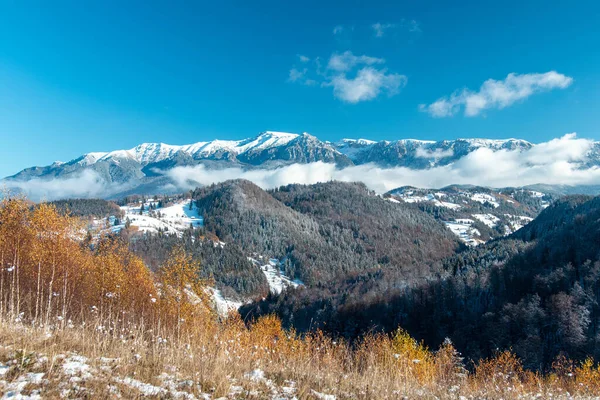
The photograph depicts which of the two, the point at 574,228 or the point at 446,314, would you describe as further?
the point at 574,228

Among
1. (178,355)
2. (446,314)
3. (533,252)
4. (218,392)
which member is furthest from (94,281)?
(533,252)

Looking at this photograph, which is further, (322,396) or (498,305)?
(498,305)

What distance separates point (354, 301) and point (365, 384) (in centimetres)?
12604

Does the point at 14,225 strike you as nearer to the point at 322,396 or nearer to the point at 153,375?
the point at 153,375

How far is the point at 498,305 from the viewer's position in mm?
99562

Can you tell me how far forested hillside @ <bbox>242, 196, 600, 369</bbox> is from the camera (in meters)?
71.7

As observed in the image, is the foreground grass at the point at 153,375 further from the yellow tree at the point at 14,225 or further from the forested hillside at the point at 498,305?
the forested hillside at the point at 498,305

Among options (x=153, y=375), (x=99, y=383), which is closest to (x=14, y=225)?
(x=153, y=375)

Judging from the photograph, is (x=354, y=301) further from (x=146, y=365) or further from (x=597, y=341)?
(x=146, y=365)

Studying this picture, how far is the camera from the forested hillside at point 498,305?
235 feet

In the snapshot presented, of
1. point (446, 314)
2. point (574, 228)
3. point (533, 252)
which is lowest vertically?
point (446, 314)

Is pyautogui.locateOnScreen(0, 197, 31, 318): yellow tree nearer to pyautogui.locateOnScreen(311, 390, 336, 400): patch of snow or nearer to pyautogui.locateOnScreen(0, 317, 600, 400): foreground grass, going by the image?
pyautogui.locateOnScreen(0, 317, 600, 400): foreground grass

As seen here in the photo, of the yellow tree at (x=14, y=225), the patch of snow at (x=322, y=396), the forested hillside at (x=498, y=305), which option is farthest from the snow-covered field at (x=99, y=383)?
the forested hillside at (x=498, y=305)

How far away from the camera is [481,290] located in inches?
4382
